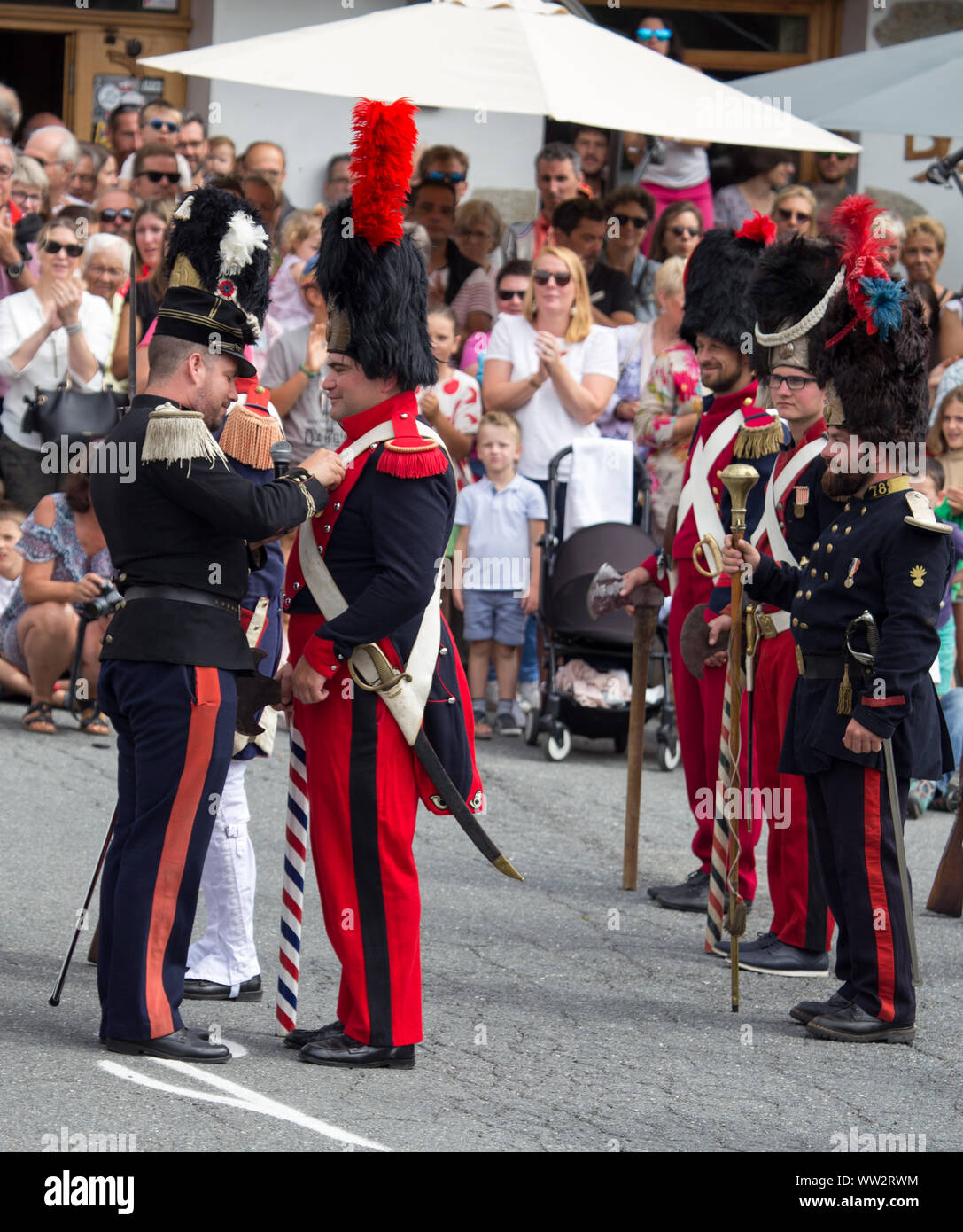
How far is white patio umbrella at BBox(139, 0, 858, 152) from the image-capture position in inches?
358

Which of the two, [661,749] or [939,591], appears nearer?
[939,591]

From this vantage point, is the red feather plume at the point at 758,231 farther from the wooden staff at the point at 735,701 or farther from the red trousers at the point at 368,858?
the red trousers at the point at 368,858

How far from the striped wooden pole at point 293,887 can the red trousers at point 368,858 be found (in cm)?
19

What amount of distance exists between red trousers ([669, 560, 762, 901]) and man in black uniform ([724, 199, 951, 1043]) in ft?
3.62

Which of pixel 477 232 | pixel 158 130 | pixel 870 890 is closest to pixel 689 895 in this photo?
pixel 870 890

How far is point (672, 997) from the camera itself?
19.2 ft

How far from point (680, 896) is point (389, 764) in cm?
241

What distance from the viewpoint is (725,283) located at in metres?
6.66

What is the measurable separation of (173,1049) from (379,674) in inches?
42.6

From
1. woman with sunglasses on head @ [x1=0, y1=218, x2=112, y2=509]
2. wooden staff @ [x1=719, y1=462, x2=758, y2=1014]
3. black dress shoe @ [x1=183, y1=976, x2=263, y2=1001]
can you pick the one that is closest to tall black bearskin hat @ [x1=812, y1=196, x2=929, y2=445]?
wooden staff @ [x1=719, y1=462, x2=758, y2=1014]

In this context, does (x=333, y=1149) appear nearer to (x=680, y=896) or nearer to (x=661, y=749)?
(x=680, y=896)

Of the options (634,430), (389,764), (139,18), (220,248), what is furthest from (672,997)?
(139,18)

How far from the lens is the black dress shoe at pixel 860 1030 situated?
17.7 ft

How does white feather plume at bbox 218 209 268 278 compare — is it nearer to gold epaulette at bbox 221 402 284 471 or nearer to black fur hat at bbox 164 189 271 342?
black fur hat at bbox 164 189 271 342
